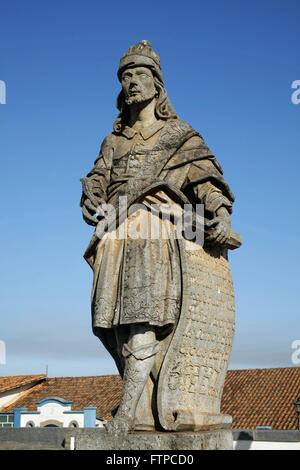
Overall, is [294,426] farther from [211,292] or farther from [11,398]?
[211,292]

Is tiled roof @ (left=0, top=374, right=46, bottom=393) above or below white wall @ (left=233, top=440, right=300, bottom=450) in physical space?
above

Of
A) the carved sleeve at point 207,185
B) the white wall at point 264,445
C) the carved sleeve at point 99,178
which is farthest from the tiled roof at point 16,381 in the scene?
the carved sleeve at point 207,185

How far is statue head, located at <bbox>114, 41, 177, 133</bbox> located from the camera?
691 cm

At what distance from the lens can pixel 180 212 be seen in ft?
21.3

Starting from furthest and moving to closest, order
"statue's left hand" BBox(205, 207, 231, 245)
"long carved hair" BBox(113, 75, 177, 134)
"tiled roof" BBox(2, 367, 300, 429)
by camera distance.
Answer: "tiled roof" BBox(2, 367, 300, 429) → "long carved hair" BBox(113, 75, 177, 134) → "statue's left hand" BBox(205, 207, 231, 245)

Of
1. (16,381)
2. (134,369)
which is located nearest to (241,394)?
(16,381)

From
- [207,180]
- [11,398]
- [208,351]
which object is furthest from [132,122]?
[11,398]

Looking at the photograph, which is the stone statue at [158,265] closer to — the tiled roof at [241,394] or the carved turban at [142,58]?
the carved turban at [142,58]

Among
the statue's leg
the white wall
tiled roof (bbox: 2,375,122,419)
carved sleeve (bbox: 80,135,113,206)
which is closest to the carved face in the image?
carved sleeve (bbox: 80,135,113,206)

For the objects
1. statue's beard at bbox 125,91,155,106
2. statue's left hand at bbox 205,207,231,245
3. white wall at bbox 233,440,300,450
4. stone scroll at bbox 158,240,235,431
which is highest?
statue's beard at bbox 125,91,155,106

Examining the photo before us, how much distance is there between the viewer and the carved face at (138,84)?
6.91 meters

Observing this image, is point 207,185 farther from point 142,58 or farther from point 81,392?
point 81,392

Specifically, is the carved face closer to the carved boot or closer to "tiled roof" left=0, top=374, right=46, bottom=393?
the carved boot
